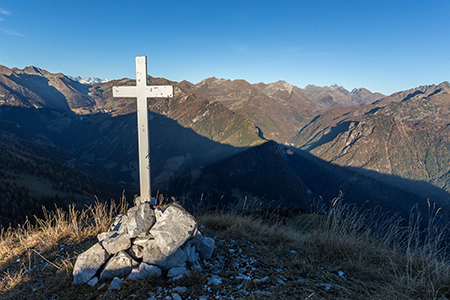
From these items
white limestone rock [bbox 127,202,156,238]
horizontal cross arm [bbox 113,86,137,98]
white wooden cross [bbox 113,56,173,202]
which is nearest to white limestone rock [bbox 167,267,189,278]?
white limestone rock [bbox 127,202,156,238]

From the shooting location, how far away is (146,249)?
5266 millimetres

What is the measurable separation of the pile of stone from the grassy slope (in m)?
0.30

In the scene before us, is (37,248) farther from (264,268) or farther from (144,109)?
(264,268)

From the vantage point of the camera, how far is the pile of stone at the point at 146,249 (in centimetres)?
499

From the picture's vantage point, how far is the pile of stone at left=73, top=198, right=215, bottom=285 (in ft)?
16.4

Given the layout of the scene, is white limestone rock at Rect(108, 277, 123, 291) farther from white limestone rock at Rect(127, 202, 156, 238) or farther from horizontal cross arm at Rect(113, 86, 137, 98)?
horizontal cross arm at Rect(113, 86, 137, 98)

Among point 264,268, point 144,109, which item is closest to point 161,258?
point 264,268

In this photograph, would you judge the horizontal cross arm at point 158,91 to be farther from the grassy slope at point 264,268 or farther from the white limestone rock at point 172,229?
the grassy slope at point 264,268

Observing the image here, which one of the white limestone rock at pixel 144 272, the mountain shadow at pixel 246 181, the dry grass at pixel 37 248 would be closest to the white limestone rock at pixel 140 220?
the white limestone rock at pixel 144 272

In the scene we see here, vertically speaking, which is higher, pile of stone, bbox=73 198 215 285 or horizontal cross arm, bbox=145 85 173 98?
horizontal cross arm, bbox=145 85 173 98

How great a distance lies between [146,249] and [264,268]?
2962 millimetres

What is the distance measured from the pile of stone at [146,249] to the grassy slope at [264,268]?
0.99 ft

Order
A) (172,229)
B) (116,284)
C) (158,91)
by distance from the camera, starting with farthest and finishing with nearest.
Answer: (158,91)
(172,229)
(116,284)

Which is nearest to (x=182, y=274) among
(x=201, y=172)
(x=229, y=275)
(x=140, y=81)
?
(x=229, y=275)
